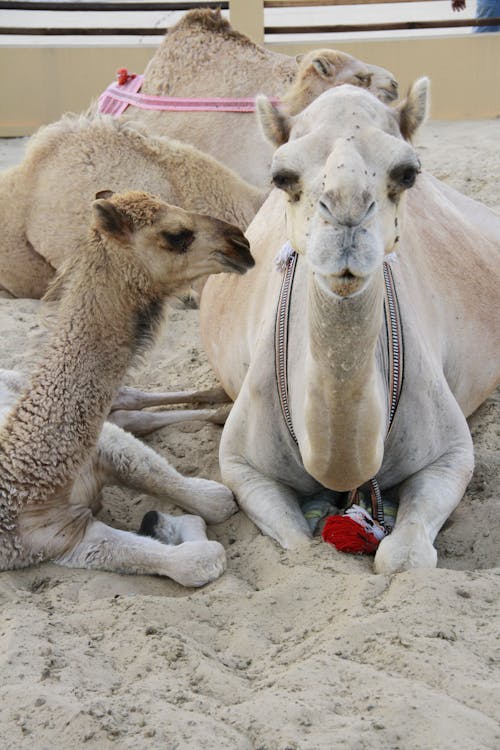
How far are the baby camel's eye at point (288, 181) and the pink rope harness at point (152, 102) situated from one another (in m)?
3.96

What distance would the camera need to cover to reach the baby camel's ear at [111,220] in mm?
3553

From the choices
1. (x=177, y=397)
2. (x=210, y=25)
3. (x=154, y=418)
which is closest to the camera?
(x=154, y=418)

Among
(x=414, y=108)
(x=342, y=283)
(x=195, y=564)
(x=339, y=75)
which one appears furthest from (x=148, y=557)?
(x=339, y=75)

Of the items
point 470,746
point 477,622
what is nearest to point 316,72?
point 477,622

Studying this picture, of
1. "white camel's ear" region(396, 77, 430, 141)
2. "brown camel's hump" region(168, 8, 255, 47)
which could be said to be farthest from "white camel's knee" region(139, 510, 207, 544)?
"brown camel's hump" region(168, 8, 255, 47)

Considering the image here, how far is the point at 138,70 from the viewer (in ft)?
35.6

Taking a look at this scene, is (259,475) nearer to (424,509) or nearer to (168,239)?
(424,509)

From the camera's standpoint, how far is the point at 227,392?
5.05 meters

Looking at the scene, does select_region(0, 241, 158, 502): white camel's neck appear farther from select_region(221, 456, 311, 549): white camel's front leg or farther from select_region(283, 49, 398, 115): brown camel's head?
select_region(283, 49, 398, 115): brown camel's head

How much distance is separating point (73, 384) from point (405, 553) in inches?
47.1

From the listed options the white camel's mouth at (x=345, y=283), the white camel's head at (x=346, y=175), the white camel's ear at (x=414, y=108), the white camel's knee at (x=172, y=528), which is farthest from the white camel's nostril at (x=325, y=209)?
the white camel's knee at (x=172, y=528)

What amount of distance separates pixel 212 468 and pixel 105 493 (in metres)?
0.47

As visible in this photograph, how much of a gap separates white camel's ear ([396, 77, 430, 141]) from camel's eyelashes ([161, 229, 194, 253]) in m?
0.78

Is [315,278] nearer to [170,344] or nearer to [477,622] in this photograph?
[477,622]
